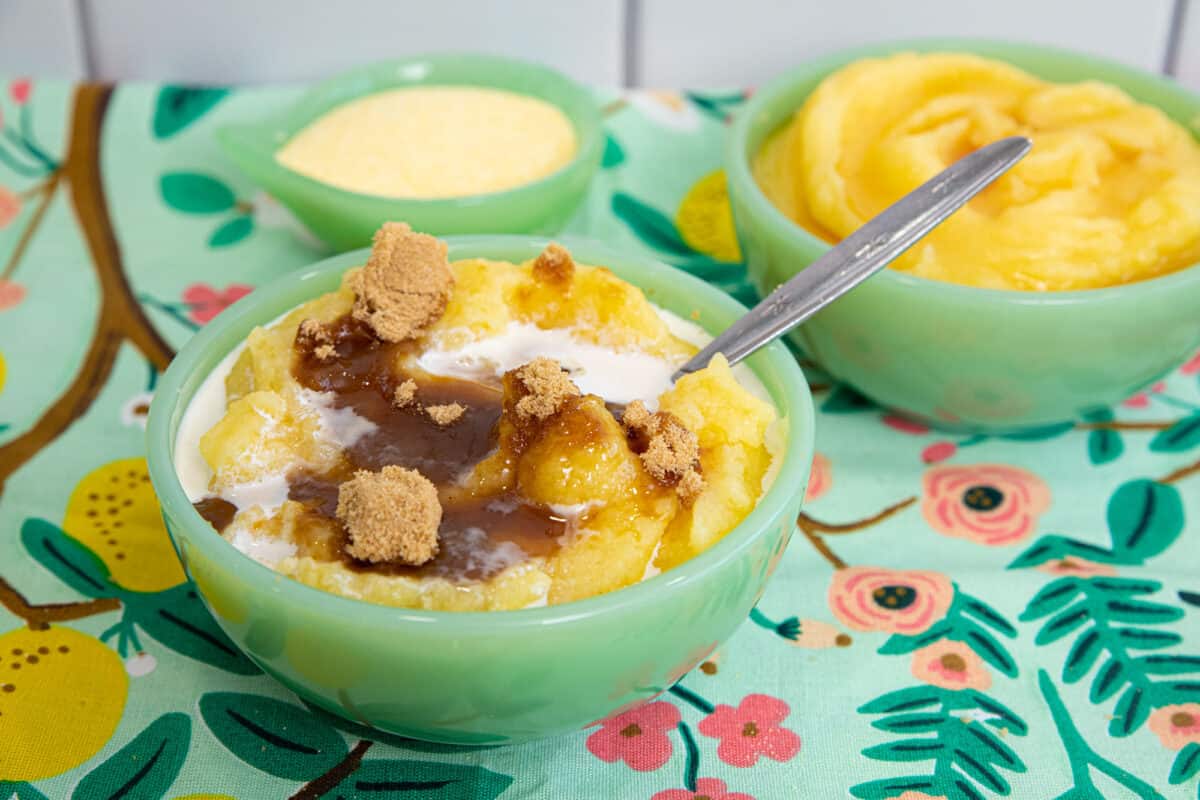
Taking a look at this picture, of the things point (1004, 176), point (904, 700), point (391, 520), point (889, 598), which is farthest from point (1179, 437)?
point (391, 520)

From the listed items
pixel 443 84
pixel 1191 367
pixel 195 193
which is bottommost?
pixel 1191 367

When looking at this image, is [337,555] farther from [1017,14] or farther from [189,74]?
[1017,14]

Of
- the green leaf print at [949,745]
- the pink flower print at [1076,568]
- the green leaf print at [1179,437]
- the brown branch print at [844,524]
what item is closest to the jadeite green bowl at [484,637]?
the green leaf print at [949,745]

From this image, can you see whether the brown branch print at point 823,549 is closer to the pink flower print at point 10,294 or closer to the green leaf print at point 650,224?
the green leaf print at point 650,224

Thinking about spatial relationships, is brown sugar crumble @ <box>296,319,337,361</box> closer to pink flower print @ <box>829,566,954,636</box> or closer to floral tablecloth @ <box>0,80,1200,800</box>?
floral tablecloth @ <box>0,80,1200,800</box>

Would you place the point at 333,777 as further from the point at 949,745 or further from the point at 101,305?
the point at 101,305

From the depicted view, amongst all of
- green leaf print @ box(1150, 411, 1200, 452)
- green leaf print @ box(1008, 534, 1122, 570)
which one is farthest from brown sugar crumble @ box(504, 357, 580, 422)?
green leaf print @ box(1150, 411, 1200, 452)

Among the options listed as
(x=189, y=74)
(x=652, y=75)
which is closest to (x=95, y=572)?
(x=189, y=74)
